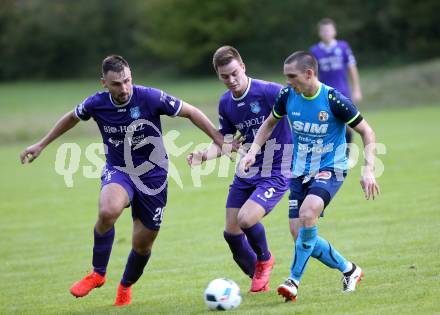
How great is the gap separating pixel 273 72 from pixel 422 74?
723 inches

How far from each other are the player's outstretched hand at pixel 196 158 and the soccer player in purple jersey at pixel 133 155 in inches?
7.4

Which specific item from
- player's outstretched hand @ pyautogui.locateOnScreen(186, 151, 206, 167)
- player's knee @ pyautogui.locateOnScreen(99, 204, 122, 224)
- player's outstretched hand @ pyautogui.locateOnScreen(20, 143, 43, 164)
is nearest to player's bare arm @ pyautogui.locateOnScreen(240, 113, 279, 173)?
player's outstretched hand @ pyautogui.locateOnScreen(186, 151, 206, 167)

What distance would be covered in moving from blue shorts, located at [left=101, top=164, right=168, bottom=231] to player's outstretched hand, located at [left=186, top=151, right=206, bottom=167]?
1.15 feet

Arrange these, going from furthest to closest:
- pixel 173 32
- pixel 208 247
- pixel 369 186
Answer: pixel 173 32 → pixel 208 247 → pixel 369 186

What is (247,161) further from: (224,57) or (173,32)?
(173,32)

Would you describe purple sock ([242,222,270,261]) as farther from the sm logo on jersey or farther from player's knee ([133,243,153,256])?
the sm logo on jersey

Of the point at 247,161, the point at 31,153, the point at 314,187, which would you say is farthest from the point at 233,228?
the point at 31,153

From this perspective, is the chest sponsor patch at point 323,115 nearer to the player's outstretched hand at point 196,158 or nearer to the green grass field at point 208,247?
the player's outstretched hand at point 196,158

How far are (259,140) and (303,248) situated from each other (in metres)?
1.08

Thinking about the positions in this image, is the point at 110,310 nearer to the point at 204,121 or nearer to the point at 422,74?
the point at 204,121

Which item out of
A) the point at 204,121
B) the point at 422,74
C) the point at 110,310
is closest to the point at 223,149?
the point at 204,121

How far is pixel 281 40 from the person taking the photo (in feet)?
178

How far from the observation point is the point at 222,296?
261 inches

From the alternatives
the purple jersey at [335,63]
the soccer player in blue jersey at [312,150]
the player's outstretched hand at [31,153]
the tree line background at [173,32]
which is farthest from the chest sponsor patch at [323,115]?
the tree line background at [173,32]
